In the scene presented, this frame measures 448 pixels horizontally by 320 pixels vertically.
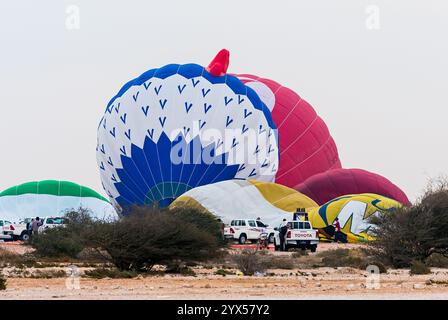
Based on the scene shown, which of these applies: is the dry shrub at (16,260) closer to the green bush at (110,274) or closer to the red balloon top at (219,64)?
the green bush at (110,274)

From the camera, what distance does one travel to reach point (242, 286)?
78.3 feet

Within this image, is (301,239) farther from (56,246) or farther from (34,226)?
(34,226)

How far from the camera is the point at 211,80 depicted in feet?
185

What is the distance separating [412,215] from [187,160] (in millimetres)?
24065

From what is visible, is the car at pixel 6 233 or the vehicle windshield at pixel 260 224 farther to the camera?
the car at pixel 6 233

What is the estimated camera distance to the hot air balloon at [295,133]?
65.6 m

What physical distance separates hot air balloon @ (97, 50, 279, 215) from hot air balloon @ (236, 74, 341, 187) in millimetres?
8036

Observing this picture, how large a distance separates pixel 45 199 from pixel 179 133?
3016 cm

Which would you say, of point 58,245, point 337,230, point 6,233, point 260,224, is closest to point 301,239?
point 260,224

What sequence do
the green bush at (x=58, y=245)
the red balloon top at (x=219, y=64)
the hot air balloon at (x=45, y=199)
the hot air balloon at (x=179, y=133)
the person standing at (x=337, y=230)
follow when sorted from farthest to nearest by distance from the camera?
1. the hot air balloon at (x=45, y=199)
2. the red balloon top at (x=219, y=64)
3. the hot air balloon at (x=179, y=133)
4. the person standing at (x=337, y=230)
5. the green bush at (x=58, y=245)

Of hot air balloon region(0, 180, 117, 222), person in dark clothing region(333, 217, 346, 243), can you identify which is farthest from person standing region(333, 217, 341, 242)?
hot air balloon region(0, 180, 117, 222)

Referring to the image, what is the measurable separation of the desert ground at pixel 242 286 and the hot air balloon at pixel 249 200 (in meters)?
24.1

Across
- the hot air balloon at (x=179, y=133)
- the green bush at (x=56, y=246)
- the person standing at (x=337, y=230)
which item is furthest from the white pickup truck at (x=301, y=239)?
the hot air balloon at (x=179, y=133)
